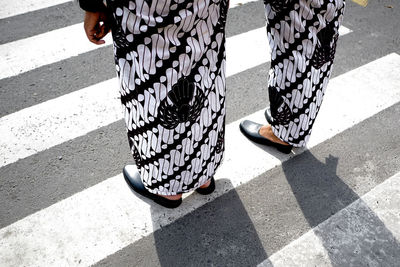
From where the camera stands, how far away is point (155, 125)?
1774 mm

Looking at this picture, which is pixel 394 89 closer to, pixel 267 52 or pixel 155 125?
pixel 267 52

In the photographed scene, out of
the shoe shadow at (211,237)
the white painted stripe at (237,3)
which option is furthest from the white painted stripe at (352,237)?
the white painted stripe at (237,3)

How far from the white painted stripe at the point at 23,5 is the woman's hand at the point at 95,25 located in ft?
8.93

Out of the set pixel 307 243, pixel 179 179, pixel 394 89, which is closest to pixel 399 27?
pixel 394 89

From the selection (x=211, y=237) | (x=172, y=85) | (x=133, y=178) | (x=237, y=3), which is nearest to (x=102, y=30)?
(x=172, y=85)

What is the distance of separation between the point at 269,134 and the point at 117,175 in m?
1.04

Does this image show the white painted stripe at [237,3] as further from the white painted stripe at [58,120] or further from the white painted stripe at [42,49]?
the white painted stripe at [42,49]

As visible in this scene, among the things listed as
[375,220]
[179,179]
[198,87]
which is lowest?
[375,220]

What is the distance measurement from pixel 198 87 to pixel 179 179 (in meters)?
0.54

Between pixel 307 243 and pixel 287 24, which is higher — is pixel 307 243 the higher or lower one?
the lower one

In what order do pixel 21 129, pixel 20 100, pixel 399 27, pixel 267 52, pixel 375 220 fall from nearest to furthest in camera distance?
pixel 375 220 → pixel 21 129 → pixel 20 100 → pixel 267 52 → pixel 399 27

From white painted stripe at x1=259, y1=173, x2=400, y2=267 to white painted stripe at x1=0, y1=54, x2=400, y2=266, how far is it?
0.52m

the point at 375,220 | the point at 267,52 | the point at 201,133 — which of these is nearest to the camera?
the point at 201,133

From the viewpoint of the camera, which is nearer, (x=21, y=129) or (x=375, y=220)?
(x=375, y=220)
